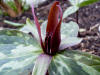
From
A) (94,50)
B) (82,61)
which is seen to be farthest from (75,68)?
(94,50)

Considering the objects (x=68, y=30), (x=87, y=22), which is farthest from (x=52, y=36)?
(x=87, y=22)

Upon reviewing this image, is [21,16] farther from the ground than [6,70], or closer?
farther from the ground

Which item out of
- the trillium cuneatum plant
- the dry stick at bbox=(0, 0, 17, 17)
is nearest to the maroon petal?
the trillium cuneatum plant

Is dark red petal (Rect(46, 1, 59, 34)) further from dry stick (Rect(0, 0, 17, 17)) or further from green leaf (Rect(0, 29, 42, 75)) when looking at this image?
dry stick (Rect(0, 0, 17, 17))

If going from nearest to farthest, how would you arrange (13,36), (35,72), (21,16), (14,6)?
(35,72) → (13,36) → (21,16) → (14,6)

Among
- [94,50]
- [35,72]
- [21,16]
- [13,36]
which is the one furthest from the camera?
[21,16]

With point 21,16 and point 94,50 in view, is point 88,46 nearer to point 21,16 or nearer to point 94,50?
point 94,50

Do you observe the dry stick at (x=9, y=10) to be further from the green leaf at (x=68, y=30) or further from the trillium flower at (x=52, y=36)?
the trillium flower at (x=52, y=36)
